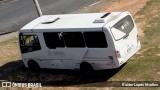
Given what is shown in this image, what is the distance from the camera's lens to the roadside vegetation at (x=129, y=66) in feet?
48.5

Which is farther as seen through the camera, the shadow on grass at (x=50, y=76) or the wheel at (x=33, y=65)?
the wheel at (x=33, y=65)

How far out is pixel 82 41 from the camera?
49.2 ft

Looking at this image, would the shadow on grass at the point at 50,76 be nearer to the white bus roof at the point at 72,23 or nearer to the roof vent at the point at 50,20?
the white bus roof at the point at 72,23

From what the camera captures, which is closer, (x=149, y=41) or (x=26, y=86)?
(x=26, y=86)

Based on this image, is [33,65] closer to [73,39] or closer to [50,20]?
[50,20]

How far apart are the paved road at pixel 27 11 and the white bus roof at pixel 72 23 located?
10.1 metres

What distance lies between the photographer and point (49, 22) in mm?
16453

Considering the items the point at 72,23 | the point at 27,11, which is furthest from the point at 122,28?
the point at 27,11

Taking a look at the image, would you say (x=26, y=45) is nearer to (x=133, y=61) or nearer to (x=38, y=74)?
(x=38, y=74)

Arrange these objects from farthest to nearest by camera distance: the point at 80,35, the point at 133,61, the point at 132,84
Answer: the point at 133,61, the point at 80,35, the point at 132,84

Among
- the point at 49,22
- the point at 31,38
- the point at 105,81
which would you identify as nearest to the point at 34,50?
the point at 31,38

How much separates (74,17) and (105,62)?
299 centimetres

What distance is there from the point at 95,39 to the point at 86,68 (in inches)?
66.8

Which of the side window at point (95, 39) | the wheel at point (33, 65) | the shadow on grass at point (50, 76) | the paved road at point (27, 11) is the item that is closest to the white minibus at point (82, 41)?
the side window at point (95, 39)
